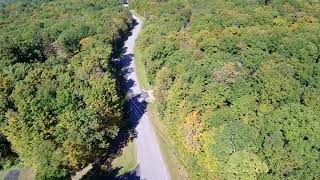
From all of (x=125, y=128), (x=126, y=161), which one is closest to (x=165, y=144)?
(x=126, y=161)

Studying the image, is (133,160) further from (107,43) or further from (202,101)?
(107,43)

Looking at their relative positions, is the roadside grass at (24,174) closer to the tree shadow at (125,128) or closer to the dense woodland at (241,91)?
the tree shadow at (125,128)

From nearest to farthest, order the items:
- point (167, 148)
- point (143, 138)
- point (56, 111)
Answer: point (56, 111), point (167, 148), point (143, 138)

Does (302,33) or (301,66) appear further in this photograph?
(302,33)

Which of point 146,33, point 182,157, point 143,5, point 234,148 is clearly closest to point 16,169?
point 182,157

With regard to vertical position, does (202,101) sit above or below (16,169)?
above

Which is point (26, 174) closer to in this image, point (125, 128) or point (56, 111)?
point (56, 111)

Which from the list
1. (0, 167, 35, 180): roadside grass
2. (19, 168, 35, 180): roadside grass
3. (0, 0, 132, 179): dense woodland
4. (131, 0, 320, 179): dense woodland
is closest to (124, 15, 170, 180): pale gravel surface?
(131, 0, 320, 179): dense woodland
